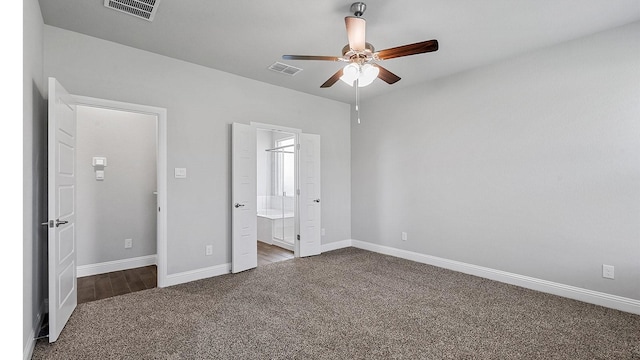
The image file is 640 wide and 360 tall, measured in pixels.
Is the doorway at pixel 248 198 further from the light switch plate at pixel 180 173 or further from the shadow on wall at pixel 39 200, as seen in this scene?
the shadow on wall at pixel 39 200

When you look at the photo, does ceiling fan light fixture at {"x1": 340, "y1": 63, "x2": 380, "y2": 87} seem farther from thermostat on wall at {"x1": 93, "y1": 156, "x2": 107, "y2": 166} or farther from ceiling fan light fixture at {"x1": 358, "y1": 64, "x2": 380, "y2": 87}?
thermostat on wall at {"x1": 93, "y1": 156, "x2": 107, "y2": 166}

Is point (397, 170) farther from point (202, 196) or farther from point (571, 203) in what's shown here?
point (202, 196)

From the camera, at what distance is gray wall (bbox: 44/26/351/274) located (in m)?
2.96

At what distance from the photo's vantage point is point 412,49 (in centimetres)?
229

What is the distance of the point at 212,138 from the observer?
12.6 feet

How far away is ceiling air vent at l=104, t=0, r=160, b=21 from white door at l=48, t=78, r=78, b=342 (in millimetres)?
802

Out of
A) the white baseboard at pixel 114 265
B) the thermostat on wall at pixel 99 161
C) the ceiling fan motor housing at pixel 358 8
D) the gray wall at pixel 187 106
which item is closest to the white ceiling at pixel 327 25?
the ceiling fan motor housing at pixel 358 8

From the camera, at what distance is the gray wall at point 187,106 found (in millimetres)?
2961

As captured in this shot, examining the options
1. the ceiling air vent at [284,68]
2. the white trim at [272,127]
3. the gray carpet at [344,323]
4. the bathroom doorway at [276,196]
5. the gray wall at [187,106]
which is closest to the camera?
the gray carpet at [344,323]

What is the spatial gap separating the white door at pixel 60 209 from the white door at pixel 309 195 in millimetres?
2845

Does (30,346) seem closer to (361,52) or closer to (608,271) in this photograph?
(361,52)

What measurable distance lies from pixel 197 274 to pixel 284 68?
287 centimetres


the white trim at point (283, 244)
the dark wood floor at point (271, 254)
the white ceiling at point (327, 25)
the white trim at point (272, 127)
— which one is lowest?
the dark wood floor at point (271, 254)

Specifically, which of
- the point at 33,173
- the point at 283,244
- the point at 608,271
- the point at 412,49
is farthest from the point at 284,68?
the point at 608,271
